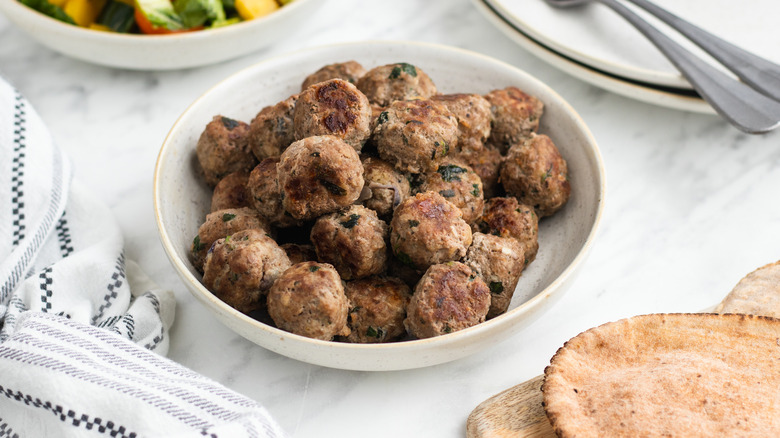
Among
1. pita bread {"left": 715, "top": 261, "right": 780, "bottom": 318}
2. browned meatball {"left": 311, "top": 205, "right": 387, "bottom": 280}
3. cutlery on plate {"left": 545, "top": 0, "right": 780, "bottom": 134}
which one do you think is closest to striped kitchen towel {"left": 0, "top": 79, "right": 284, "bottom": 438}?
browned meatball {"left": 311, "top": 205, "right": 387, "bottom": 280}

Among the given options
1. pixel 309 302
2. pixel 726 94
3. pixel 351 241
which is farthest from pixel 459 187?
pixel 726 94

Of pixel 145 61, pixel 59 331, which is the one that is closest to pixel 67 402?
pixel 59 331

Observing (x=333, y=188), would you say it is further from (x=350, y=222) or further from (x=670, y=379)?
(x=670, y=379)

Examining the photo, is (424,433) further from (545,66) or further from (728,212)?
(545,66)

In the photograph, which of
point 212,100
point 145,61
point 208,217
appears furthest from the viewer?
point 145,61

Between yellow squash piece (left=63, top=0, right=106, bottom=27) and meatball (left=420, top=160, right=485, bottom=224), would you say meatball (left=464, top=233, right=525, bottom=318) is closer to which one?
meatball (left=420, top=160, right=485, bottom=224)
